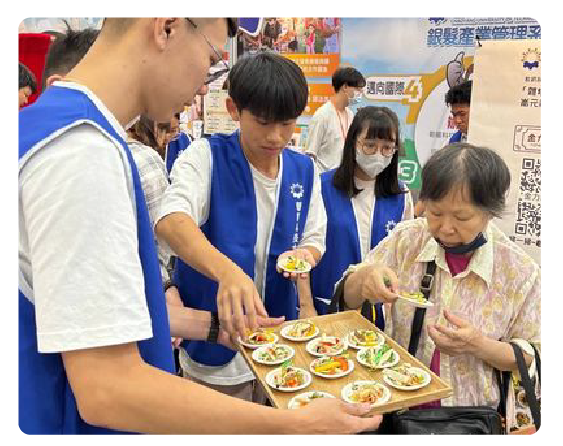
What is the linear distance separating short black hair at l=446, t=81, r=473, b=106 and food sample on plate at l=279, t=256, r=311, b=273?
1.90 meters

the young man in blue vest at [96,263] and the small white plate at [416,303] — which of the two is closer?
the young man in blue vest at [96,263]

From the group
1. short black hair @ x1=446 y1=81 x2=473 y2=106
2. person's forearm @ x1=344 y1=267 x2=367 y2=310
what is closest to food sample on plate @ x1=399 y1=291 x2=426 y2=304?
person's forearm @ x1=344 y1=267 x2=367 y2=310

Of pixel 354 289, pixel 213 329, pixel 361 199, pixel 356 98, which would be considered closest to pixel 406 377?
pixel 354 289

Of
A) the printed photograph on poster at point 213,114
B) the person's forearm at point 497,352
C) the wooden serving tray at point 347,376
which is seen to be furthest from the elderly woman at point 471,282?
the printed photograph on poster at point 213,114

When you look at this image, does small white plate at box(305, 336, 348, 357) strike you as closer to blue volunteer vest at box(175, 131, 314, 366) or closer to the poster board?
blue volunteer vest at box(175, 131, 314, 366)

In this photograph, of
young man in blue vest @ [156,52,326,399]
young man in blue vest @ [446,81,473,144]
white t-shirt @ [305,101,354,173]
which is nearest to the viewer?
young man in blue vest @ [156,52,326,399]

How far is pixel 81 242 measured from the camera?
1.98ft

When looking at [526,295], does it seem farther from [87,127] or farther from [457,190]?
[87,127]

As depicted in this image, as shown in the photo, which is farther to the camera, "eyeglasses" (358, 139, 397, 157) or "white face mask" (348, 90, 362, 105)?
"white face mask" (348, 90, 362, 105)

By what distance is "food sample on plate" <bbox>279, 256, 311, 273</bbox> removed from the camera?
1620mm

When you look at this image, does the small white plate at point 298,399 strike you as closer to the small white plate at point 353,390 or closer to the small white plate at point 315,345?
the small white plate at point 353,390

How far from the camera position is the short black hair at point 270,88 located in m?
1.54

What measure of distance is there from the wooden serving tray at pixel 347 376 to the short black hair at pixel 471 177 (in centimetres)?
51
